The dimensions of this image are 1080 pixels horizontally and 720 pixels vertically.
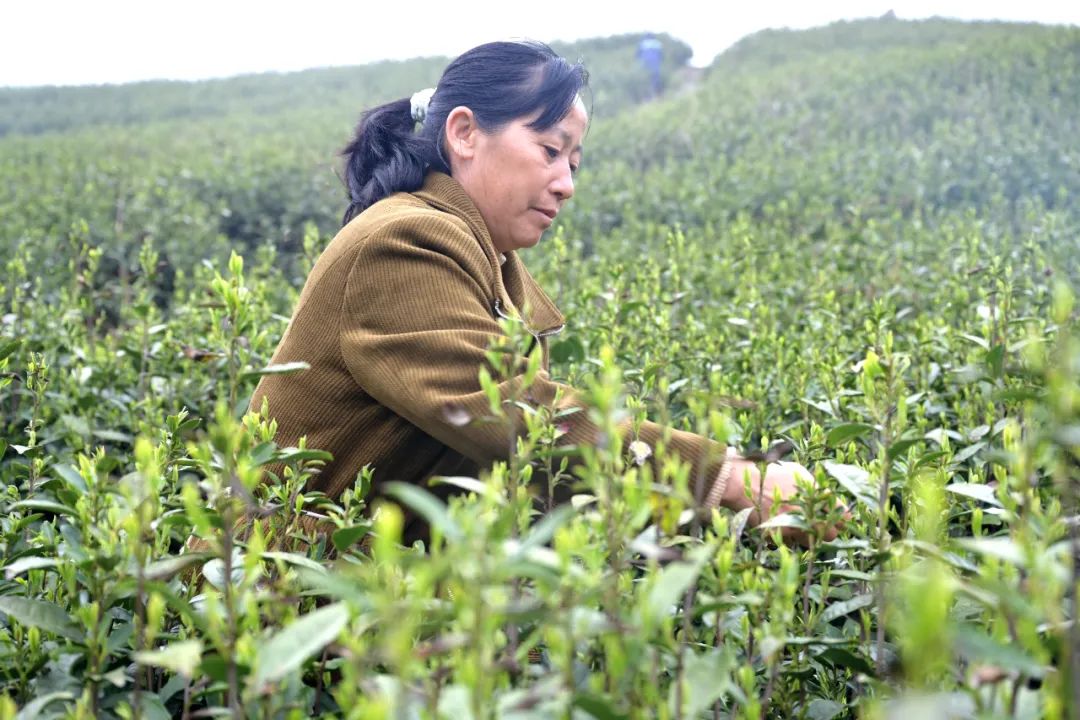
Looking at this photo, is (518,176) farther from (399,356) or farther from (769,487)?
(769,487)

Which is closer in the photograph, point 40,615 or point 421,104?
point 40,615

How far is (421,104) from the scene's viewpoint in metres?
3.07

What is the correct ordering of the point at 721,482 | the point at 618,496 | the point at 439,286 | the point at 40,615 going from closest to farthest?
the point at 618,496 < the point at 40,615 < the point at 721,482 < the point at 439,286

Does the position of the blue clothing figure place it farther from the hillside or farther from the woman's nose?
the woman's nose

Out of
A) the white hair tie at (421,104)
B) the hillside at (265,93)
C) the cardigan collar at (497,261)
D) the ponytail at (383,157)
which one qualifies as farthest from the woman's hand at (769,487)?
the hillside at (265,93)

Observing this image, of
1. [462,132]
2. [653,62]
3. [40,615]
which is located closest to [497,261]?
[462,132]

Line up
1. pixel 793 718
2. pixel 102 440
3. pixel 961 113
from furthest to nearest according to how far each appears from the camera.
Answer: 1. pixel 961 113
2. pixel 102 440
3. pixel 793 718

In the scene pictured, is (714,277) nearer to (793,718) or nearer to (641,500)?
(793,718)

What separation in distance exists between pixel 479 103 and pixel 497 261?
0.43 metres

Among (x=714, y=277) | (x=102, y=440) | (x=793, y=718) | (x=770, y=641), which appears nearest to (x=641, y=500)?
(x=770, y=641)

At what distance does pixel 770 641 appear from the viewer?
1265 mm

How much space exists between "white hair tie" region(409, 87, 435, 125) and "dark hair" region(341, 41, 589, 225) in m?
0.05

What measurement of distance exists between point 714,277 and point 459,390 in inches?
129

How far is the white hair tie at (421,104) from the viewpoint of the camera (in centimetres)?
305
